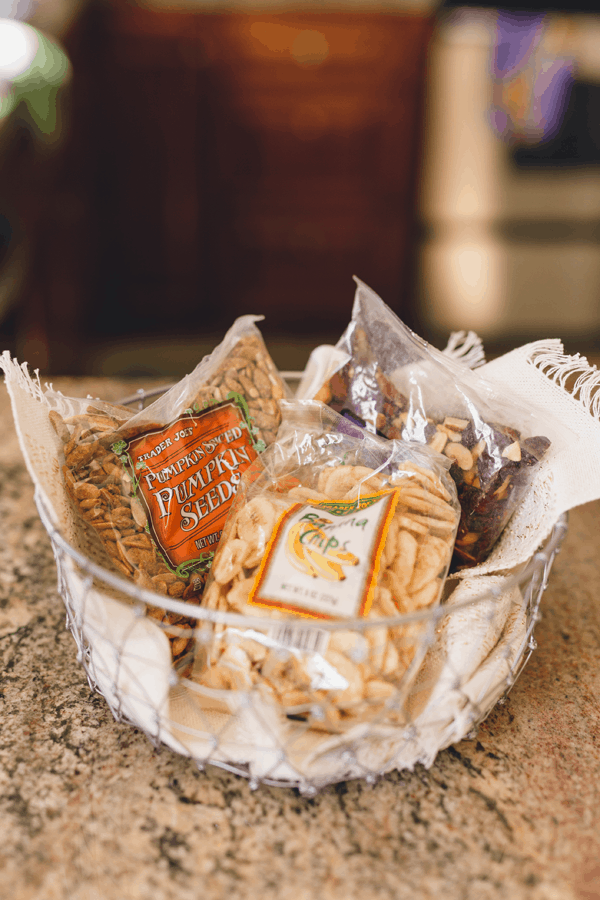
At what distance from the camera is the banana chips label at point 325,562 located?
1.42 feet

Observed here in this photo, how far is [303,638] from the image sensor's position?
1.36ft

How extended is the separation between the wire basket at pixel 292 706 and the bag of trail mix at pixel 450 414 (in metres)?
0.11

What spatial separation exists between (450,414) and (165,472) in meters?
0.26

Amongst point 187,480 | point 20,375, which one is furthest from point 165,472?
point 20,375

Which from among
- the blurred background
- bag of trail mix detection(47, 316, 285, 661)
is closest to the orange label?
bag of trail mix detection(47, 316, 285, 661)

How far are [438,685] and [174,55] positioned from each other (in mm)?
2805

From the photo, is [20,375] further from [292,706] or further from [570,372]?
[570,372]

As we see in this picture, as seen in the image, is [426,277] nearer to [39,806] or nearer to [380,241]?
[380,241]

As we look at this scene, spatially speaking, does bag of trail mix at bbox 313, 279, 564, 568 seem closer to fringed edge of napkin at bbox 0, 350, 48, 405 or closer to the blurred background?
fringed edge of napkin at bbox 0, 350, 48, 405

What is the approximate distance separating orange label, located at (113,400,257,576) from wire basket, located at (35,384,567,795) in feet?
0.32

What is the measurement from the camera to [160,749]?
468 millimetres

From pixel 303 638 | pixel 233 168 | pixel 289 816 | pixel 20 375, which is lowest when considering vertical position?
pixel 289 816

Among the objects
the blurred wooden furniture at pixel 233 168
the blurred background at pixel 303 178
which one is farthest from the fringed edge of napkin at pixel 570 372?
the blurred wooden furniture at pixel 233 168

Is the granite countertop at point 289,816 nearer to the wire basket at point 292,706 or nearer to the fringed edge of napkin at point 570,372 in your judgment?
the wire basket at point 292,706
